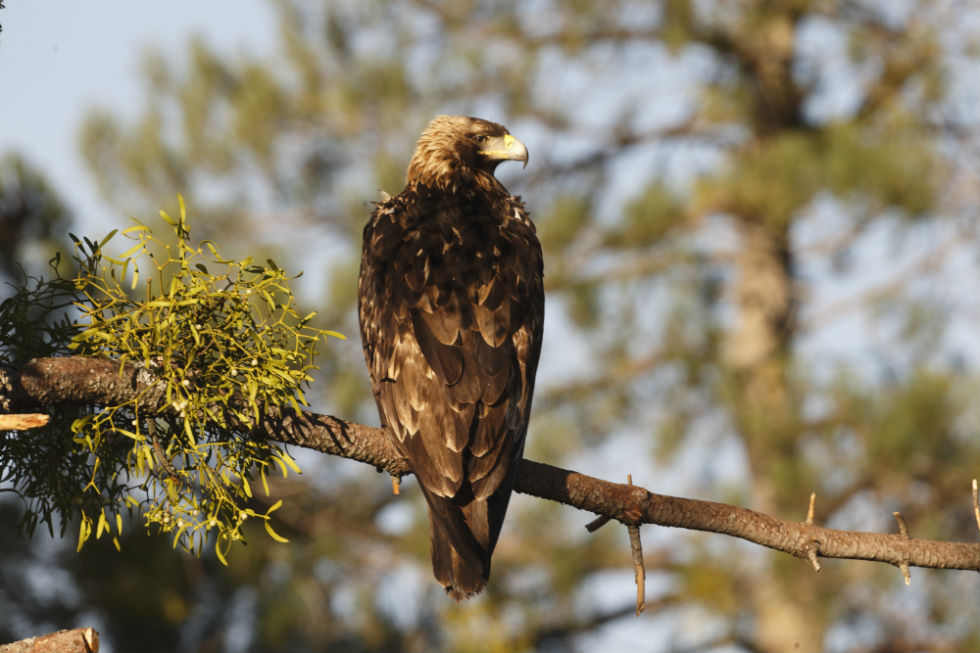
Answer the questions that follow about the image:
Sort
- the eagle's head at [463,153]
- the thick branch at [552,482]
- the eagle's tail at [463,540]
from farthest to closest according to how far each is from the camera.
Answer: the eagle's head at [463,153]
the eagle's tail at [463,540]
the thick branch at [552,482]

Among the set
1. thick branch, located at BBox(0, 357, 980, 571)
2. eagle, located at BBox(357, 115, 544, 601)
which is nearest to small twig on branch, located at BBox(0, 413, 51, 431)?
thick branch, located at BBox(0, 357, 980, 571)

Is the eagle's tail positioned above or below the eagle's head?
below

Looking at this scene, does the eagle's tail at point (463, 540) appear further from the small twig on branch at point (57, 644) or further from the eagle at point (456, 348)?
the small twig on branch at point (57, 644)

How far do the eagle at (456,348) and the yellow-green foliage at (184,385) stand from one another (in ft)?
2.09

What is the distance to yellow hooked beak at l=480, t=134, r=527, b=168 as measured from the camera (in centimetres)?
530

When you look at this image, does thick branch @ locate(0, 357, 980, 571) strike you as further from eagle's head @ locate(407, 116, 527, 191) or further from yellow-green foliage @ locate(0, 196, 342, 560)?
eagle's head @ locate(407, 116, 527, 191)

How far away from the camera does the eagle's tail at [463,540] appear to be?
3.46 metres

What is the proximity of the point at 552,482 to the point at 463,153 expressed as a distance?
2429mm

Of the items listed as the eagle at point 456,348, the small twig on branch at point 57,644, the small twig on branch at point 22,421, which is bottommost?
the small twig on branch at point 57,644

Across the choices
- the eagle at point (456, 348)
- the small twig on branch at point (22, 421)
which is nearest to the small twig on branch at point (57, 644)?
the small twig on branch at point (22, 421)

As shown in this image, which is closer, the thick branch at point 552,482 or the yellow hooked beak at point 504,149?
the thick branch at point 552,482

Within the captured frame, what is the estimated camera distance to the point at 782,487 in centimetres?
1028

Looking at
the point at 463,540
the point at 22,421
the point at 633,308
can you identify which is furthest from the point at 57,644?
the point at 633,308

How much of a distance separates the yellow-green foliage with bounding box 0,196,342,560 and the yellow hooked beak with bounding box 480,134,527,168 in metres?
2.37
